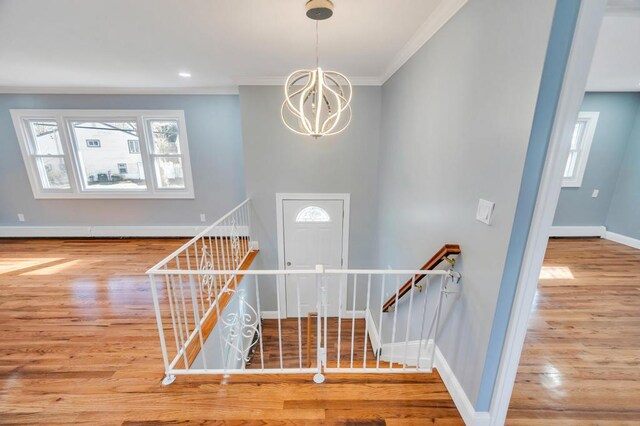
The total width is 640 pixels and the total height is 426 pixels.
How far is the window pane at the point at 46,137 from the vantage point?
427cm

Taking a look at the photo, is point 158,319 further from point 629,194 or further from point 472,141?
point 629,194

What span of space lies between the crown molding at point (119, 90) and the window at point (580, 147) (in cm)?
607

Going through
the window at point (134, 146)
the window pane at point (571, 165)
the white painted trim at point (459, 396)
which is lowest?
the white painted trim at point (459, 396)

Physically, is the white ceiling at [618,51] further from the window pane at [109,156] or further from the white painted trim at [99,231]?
the window pane at [109,156]

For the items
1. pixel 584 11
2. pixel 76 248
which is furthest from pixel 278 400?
pixel 76 248

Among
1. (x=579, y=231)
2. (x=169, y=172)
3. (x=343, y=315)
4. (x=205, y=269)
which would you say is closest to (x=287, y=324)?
(x=343, y=315)

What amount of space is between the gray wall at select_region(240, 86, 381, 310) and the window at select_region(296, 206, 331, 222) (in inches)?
12.2

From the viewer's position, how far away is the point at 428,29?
197 centimetres

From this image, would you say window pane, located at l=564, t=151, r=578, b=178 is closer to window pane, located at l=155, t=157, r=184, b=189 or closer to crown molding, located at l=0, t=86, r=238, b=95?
crown molding, located at l=0, t=86, r=238, b=95

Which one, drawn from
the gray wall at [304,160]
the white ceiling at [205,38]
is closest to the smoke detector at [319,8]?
the white ceiling at [205,38]

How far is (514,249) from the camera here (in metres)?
1.20

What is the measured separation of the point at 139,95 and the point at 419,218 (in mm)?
4825

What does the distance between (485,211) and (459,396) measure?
1.20 meters

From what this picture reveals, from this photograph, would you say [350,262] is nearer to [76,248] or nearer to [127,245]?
[127,245]
